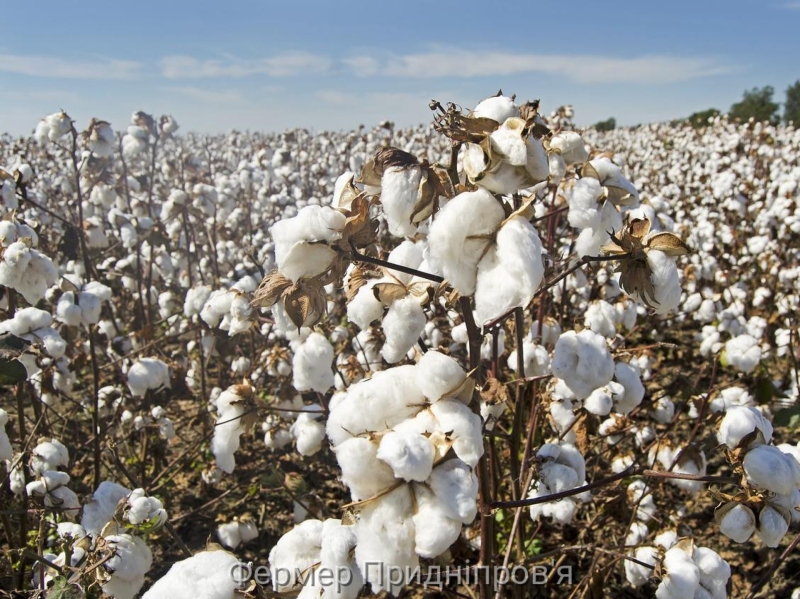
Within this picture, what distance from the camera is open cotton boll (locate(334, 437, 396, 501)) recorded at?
1.01m

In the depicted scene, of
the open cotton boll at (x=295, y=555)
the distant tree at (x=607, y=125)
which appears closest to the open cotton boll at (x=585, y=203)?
the open cotton boll at (x=295, y=555)

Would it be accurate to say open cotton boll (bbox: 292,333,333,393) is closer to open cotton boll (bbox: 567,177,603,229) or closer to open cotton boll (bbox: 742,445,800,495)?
open cotton boll (bbox: 567,177,603,229)

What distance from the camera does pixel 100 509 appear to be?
2.20 m

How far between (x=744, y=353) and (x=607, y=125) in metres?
30.6

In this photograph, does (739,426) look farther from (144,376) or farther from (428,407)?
(144,376)

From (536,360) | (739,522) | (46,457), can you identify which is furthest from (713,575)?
(46,457)

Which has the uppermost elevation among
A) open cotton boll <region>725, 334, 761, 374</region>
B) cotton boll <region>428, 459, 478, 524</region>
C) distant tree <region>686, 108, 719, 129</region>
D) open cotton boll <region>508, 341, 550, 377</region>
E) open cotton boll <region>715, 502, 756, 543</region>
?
distant tree <region>686, 108, 719, 129</region>

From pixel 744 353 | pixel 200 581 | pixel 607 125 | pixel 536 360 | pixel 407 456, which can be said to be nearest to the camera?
pixel 407 456

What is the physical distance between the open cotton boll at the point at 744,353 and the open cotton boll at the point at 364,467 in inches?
129

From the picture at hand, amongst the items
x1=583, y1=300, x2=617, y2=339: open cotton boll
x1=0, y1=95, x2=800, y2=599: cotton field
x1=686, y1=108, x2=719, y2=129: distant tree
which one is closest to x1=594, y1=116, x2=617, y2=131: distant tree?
x1=686, y1=108, x2=719, y2=129: distant tree

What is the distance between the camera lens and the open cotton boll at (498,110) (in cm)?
124

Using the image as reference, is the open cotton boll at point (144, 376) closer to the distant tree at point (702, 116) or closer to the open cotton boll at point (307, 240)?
the open cotton boll at point (307, 240)

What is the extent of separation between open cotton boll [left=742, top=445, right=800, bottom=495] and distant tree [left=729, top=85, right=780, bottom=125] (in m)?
22.6

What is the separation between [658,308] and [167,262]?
200 inches
